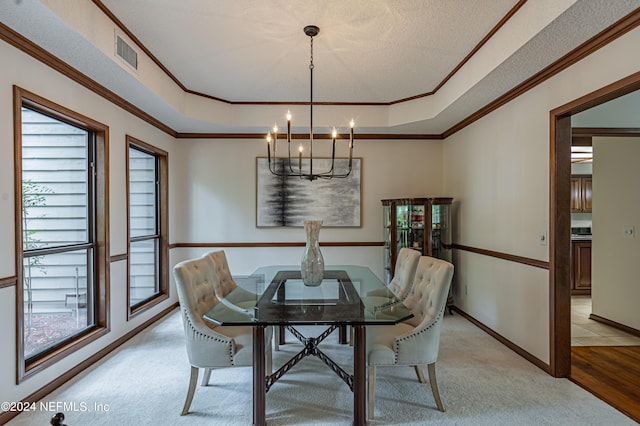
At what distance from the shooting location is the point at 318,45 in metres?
3.20

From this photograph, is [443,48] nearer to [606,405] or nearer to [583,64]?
[583,64]

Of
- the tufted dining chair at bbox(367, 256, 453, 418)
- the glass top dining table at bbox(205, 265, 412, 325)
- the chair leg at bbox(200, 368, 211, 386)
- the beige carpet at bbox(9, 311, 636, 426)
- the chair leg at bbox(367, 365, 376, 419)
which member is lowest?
the beige carpet at bbox(9, 311, 636, 426)

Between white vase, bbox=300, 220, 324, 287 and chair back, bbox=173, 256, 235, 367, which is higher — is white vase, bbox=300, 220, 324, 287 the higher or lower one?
the higher one

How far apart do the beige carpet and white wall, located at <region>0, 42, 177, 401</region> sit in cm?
20

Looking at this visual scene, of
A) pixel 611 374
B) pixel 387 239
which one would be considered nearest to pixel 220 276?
pixel 387 239

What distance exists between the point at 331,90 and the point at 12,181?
3169mm

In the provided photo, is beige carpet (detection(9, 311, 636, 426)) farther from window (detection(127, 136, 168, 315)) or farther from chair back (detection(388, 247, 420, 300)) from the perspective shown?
window (detection(127, 136, 168, 315))

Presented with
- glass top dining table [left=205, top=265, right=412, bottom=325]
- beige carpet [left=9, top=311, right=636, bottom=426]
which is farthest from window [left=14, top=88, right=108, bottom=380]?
glass top dining table [left=205, top=265, right=412, bottom=325]

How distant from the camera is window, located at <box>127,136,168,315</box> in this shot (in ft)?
14.4

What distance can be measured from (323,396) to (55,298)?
7.63 ft

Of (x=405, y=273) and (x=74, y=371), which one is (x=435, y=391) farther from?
(x=74, y=371)

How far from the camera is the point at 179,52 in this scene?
3.34 metres

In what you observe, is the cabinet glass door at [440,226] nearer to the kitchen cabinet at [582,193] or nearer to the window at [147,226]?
the kitchen cabinet at [582,193]

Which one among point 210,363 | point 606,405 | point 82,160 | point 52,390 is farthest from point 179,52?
point 606,405
